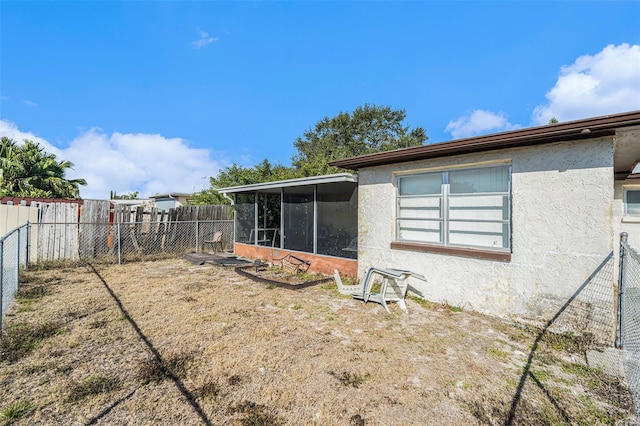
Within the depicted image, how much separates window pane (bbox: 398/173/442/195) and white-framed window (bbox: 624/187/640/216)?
6.78 meters

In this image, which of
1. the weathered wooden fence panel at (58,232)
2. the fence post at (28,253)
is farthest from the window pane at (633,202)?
the fence post at (28,253)

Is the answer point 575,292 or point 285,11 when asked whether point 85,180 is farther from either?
point 575,292

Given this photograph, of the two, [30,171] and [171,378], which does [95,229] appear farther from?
[171,378]

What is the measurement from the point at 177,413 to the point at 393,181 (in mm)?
5139

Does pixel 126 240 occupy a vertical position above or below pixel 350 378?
above

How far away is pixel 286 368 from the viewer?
324 centimetres

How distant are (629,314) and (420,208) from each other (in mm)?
3188

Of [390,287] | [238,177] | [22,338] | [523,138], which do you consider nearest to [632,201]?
[523,138]

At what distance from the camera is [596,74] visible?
10.8 m

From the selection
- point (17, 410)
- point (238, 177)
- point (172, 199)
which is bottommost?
point (17, 410)

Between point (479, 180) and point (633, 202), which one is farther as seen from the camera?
point (633, 202)

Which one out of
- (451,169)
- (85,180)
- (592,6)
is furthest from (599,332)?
(85,180)

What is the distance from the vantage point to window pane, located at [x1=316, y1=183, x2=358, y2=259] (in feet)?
24.4

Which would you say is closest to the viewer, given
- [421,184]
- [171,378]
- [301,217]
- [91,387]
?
[91,387]
